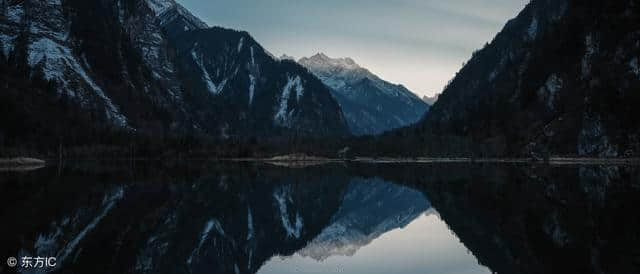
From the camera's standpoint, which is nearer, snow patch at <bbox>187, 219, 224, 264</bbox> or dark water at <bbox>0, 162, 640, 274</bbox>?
dark water at <bbox>0, 162, 640, 274</bbox>

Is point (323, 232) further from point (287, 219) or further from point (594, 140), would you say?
point (594, 140)

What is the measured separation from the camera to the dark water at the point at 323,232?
93.3 feet

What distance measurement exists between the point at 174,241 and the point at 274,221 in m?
13.8

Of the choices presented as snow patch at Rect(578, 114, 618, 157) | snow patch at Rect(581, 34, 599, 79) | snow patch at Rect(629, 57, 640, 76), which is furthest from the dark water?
snow patch at Rect(581, 34, 599, 79)

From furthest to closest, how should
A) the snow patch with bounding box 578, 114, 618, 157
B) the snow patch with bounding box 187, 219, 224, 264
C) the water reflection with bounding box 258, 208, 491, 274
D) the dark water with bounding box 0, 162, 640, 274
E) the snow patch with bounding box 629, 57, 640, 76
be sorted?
the snow patch with bounding box 629, 57, 640, 76, the snow patch with bounding box 578, 114, 618, 157, the snow patch with bounding box 187, 219, 224, 264, the water reflection with bounding box 258, 208, 491, 274, the dark water with bounding box 0, 162, 640, 274

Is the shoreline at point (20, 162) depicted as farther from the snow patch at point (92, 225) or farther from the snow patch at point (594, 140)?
the snow patch at point (594, 140)

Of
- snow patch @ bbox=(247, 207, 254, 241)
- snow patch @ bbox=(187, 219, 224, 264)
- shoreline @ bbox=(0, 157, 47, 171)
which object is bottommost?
shoreline @ bbox=(0, 157, 47, 171)

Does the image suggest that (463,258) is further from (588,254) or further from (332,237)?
(332,237)

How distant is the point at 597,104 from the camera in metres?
166

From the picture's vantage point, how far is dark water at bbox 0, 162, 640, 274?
28.4 meters

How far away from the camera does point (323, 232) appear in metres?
44.0

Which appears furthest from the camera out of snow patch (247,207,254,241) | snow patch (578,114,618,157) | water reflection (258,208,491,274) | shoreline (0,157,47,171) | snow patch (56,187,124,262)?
snow patch (578,114,618,157)

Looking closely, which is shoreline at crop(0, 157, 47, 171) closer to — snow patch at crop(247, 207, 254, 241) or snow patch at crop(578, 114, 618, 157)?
snow patch at crop(247, 207, 254, 241)

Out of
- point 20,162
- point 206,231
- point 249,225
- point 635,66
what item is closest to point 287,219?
point 249,225
